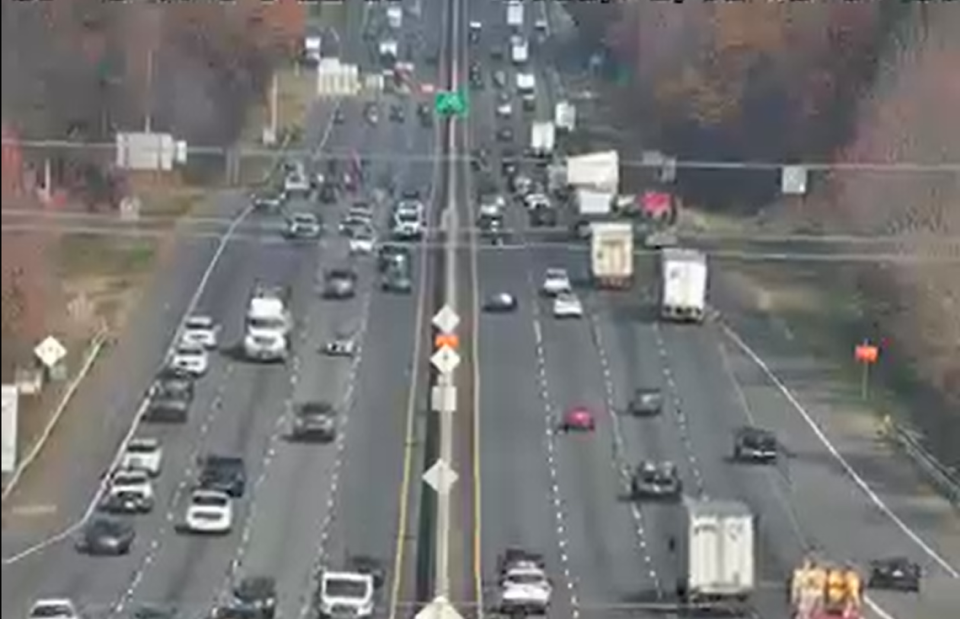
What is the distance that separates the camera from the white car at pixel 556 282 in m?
5.86

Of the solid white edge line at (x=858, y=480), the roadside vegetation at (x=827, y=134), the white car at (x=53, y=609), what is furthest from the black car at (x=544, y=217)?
the white car at (x=53, y=609)

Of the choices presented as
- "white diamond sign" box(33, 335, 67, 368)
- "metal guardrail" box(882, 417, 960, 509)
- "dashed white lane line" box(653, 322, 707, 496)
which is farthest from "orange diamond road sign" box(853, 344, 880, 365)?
"white diamond sign" box(33, 335, 67, 368)

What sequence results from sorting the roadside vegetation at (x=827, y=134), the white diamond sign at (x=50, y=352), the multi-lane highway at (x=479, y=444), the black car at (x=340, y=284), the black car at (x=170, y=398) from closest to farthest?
the white diamond sign at (x=50, y=352), the black car at (x=170, y=398), the multi-lane highway at (x=479, y=444), the roadside vegetation at (x=827, y=134), the black car at (x=340, y=284)

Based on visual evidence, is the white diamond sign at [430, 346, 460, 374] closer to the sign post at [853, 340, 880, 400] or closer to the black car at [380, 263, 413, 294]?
the black car at [380, 263, 413, 294]

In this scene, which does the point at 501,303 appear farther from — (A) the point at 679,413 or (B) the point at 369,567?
(B) the point at 369,567

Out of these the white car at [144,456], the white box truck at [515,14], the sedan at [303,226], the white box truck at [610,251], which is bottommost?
the white car at [144,456]

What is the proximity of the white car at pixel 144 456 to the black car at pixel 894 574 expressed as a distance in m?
1.62

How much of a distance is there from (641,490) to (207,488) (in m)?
1.11

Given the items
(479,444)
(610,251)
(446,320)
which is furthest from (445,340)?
(610,251)

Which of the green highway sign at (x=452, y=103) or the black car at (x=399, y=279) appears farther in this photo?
the black car at (x=399, y=279)

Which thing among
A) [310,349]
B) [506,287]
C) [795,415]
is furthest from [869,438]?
[310,349]

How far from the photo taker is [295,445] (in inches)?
228

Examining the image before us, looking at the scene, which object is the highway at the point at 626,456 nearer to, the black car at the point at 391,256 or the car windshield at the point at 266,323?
the black car at the point at 391,256

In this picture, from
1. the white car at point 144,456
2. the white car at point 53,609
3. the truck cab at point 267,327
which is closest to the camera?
the white car at point 53,609
